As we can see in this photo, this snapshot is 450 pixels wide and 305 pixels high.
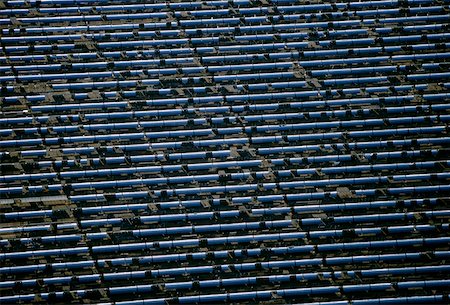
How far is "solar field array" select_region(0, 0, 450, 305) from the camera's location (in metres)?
41.5

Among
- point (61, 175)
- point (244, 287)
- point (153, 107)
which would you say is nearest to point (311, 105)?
point (153, 107)

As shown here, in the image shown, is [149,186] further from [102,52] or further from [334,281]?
[334,281]

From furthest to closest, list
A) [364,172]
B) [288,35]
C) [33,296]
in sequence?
[288,35]
[364,172]
[33,296]

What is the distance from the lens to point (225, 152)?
43.8m

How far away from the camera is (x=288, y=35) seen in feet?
153

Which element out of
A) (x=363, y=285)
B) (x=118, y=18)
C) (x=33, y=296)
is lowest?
(x=363, y=285)

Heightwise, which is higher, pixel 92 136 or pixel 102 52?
pixel 102 52

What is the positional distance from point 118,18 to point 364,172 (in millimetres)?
28615

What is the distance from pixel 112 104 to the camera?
44.8m

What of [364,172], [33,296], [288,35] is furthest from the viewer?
[288,35]

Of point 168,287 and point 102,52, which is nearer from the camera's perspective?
point 168,287

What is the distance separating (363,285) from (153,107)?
25.3 m

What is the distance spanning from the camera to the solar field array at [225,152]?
4147 cm

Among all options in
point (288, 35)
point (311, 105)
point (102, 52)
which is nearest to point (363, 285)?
point (311, 105)
